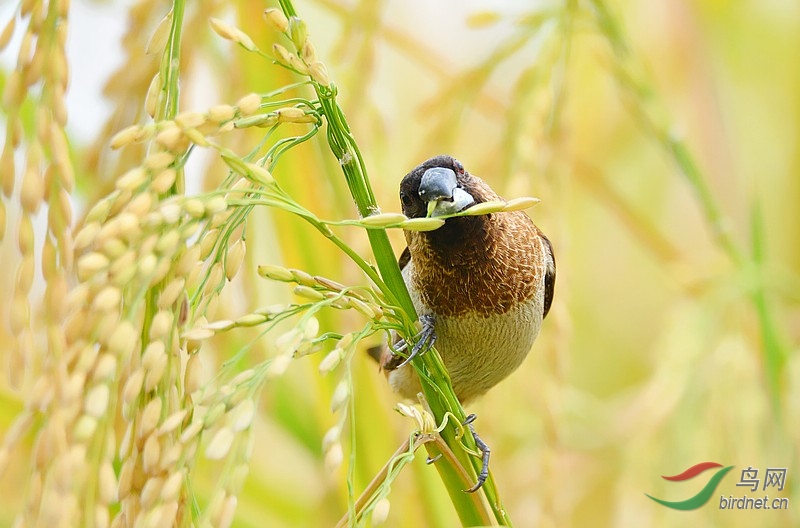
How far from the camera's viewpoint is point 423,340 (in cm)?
118

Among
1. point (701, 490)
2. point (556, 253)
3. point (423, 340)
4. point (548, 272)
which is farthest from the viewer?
point (548, 272)

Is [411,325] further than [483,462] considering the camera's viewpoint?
No

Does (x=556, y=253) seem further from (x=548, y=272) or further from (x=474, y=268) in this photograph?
(x=548, y=272)

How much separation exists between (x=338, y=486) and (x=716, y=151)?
5.79 ft

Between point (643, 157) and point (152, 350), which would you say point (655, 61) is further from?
point (152, 350)

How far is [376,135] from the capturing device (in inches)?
70.2

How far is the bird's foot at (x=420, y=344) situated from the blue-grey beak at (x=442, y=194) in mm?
192

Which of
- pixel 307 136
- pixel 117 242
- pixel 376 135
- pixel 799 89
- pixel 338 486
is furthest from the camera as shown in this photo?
pixel 799 89

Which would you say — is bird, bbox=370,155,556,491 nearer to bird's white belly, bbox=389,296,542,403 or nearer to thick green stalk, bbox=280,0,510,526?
bird's white belly, bbox=389,296,542,403

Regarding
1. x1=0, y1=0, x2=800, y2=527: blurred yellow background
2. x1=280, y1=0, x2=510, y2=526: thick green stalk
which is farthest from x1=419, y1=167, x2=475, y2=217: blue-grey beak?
x1=280, y1=0, x2=510, y2=526: thick green stalk

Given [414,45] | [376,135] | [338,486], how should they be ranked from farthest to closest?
[414,45] → [376,135] → [338,486]

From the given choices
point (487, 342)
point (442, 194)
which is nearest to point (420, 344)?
point (442, 194)

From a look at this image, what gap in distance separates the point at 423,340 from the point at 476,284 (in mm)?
460

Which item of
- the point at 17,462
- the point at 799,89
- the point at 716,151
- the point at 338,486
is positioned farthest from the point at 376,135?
the point at 799,89
